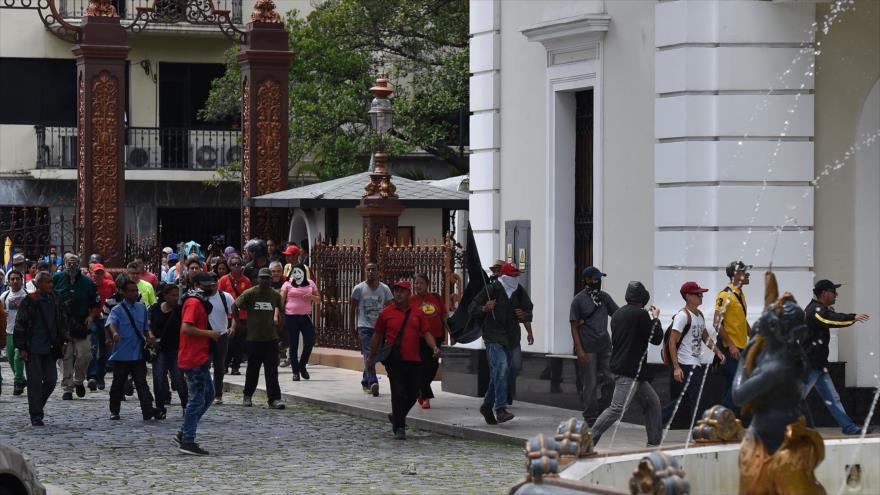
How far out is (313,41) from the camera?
116 feet

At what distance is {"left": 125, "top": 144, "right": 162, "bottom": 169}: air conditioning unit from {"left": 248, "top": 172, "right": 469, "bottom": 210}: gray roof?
15181 mm

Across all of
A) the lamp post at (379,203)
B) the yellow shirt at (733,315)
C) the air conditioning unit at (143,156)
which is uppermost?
the air conditioning unit at (143,156)

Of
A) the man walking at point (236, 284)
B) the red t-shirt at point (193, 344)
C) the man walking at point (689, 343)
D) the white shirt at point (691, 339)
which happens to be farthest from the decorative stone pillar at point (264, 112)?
the white shirt at point (691, 339)

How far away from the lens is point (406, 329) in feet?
54.7

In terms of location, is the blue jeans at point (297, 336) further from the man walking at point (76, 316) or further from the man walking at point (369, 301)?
the man walking at point (76, 316)

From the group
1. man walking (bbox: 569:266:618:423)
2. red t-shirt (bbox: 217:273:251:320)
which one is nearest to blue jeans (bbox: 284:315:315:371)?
red t-shirt (bbox: 217:273:251:320)

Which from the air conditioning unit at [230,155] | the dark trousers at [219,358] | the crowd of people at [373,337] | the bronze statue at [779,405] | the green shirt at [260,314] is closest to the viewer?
the bronze statue at [779,405]

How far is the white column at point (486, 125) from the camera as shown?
19.8 metres

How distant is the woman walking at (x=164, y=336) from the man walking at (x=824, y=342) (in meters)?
6.58

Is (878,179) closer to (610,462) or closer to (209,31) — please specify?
(610,462)

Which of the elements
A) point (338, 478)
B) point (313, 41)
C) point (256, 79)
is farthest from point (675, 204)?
point (313, 41)

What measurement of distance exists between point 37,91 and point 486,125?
85.9ft

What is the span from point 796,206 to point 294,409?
636 centimetres

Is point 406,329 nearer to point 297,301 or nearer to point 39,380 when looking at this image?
point 39,380
